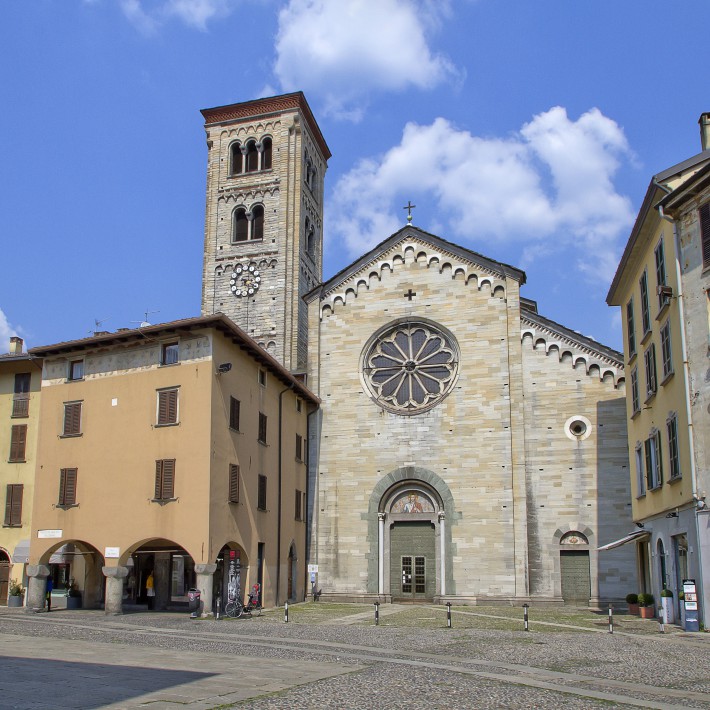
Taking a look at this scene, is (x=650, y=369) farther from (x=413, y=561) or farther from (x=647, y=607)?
(x=413, y=561)

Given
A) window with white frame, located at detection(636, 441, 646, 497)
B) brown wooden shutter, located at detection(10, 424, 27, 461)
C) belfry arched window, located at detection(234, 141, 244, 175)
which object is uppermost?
belfry arched window, located at detection(234, 141, 244, 175)

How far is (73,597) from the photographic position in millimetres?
32344

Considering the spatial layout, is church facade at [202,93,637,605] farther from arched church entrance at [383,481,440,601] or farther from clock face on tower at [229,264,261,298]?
clock face on tower at [229,264,261,298]

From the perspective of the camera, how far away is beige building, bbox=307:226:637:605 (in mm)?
35125

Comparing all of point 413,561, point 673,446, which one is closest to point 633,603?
point 673,446

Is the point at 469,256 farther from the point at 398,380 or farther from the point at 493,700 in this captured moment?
the point at 493,700

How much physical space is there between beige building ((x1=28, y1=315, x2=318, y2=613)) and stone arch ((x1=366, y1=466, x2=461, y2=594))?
4.84m

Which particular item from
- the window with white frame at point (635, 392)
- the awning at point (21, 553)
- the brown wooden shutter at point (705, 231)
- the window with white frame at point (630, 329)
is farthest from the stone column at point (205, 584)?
the brown wooden shutter at point (705, 231)

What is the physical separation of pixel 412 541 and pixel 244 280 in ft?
71.3

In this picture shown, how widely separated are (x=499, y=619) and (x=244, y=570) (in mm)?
9456

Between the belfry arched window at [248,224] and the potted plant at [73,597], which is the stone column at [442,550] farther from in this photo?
the belfry arched window at [248,224]

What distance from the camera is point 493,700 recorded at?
472 inches

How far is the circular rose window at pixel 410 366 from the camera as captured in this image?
38312mm

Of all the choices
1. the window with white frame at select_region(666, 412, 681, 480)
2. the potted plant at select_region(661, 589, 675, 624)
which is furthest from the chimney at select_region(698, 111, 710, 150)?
the potted plant at select_region(661, 589, 675, 624)
